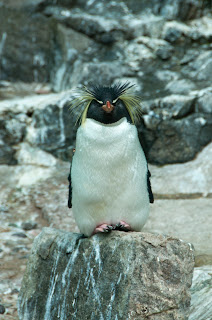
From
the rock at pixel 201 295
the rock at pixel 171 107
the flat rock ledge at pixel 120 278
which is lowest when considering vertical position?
the rock at pixel 201 295

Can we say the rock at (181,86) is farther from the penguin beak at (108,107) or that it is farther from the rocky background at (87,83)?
the penguin beak at (108,107)

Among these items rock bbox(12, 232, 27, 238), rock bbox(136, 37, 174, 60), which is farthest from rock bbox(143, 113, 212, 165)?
rock bbox(12, 232, 27, 238)

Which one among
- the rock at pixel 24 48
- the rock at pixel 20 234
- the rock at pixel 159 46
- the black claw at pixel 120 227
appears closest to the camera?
the black claw at pixel 120 227

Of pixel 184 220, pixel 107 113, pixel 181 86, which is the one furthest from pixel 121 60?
pixel 107 113

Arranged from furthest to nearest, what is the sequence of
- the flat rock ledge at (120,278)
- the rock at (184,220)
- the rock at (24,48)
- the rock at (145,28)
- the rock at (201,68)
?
the rock at (24,48) < the rock at (145,28) < the rock at (201,68) < the rock at (184,220) < the flat rock ledge at (120,278)

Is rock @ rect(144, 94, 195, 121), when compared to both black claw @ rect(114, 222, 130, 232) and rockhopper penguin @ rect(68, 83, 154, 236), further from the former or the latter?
black claw @ rect(114, 222, 130, 232)

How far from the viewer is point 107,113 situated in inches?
144

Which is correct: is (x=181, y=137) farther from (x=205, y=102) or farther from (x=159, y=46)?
(x=159, y=46)

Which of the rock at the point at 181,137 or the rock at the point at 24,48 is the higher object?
the rock at the point at 24,48

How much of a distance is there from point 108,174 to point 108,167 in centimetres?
6

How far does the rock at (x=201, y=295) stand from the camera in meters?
3.99

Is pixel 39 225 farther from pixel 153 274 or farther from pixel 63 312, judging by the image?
pixel 153 274

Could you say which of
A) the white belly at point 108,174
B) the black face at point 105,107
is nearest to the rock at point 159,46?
the black face at point 105,107

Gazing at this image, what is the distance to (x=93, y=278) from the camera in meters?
3.63
